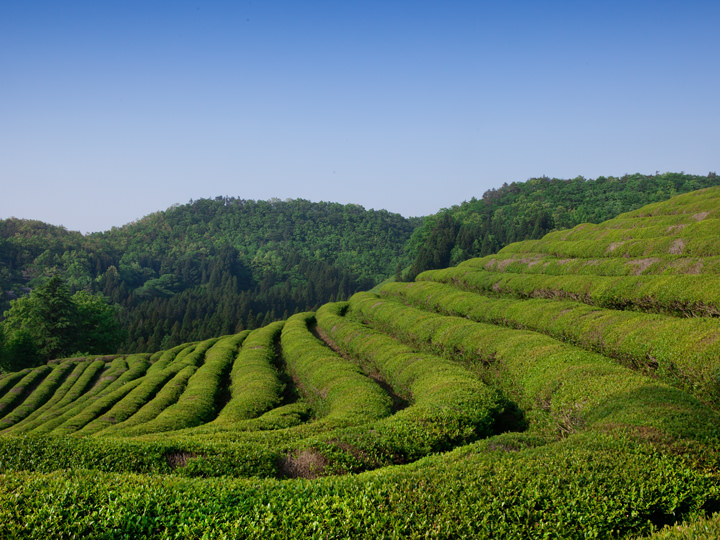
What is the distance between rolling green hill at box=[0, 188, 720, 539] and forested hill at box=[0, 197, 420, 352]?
196 ft

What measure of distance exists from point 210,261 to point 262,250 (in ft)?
75.9

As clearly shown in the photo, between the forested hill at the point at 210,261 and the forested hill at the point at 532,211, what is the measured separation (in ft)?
84.0

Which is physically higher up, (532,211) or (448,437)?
(532,211)

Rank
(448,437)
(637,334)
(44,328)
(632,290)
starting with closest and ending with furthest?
(448,437)
(637,334)
(632,290)
(44,328)

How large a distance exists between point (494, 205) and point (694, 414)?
126m

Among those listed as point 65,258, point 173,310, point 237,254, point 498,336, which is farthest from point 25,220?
point 498,336

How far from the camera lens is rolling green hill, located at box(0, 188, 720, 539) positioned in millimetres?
5227

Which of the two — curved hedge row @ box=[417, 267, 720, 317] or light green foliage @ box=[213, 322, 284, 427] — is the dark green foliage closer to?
light green foliage @ box=[213, 322, 284, 427]

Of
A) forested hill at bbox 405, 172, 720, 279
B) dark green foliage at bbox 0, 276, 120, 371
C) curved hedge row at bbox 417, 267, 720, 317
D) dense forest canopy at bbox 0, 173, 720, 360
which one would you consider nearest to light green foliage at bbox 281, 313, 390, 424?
curved hedge row at bbox 417, 267, 720, 317

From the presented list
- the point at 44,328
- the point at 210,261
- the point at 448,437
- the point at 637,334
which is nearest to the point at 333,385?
the point at 448,437

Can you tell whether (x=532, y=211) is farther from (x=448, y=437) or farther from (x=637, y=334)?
(x=448, y=437)

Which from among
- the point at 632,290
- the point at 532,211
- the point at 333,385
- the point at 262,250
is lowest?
the point at 333,385

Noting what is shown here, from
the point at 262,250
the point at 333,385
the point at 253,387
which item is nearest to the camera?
the point at 333,385

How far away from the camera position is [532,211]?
104938mm
